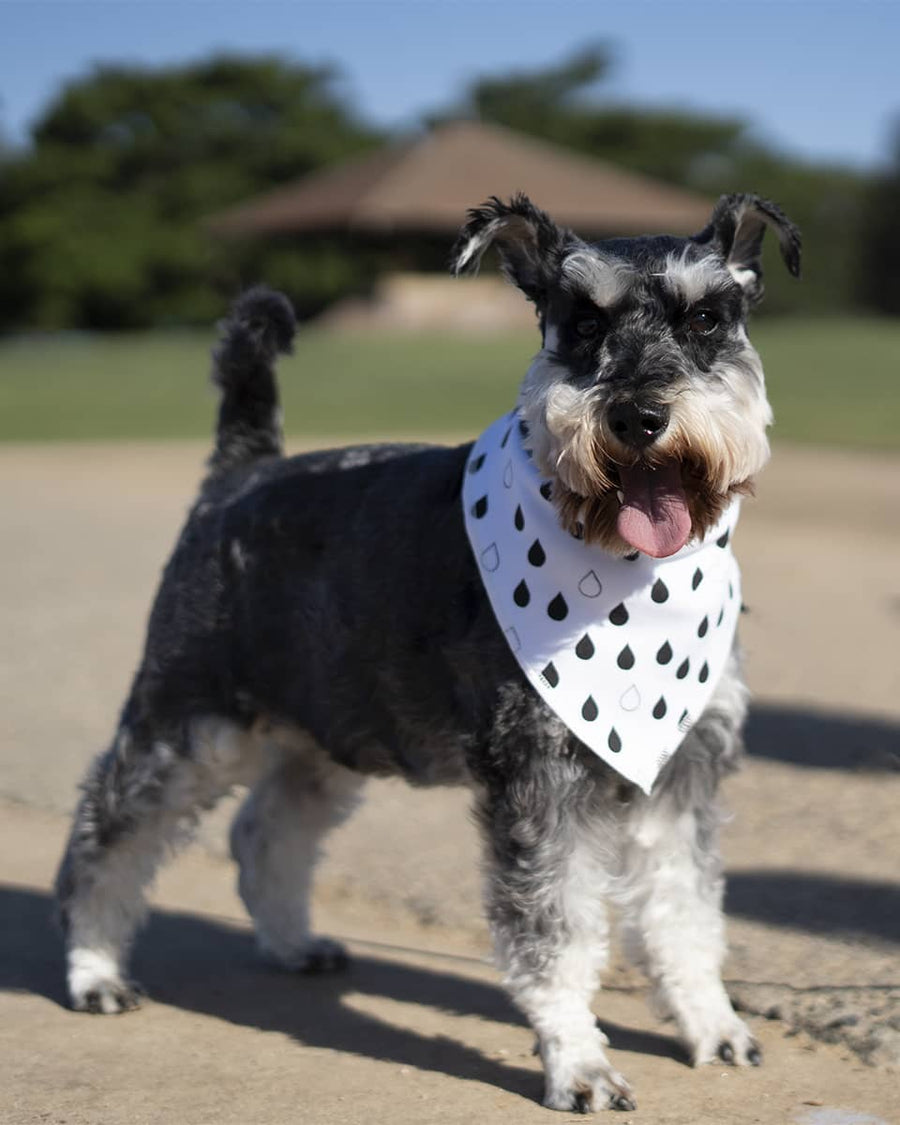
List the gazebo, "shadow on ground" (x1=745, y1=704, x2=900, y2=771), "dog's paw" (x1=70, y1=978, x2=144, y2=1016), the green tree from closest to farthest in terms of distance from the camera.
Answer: "dog's paw" (x1=70, y1=978, x2=144, y2=1016)
"shadow on ground" (x1=745, y1=704, x2=900, y2=771)
the gazebo
the green tree

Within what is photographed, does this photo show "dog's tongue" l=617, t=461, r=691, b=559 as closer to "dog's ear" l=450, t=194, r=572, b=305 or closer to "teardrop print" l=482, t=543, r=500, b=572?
"teardrop print" l=482, t=543, r=500, b=572

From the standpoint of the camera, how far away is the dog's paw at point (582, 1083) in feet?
12.9

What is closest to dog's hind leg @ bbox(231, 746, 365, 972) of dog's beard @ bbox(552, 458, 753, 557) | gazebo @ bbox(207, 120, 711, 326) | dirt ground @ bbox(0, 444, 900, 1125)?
dirt ground @ bbox(0, 444, 900, 1125)

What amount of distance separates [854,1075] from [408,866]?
223 centimetres

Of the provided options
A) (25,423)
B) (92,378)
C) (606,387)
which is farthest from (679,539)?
(92,378)

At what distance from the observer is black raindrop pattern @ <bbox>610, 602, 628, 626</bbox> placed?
13.6 ft

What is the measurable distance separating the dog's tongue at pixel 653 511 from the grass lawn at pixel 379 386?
14.2m

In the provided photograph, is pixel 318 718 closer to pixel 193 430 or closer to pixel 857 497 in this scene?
pixel 857 497

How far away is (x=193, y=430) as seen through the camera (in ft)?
73.0

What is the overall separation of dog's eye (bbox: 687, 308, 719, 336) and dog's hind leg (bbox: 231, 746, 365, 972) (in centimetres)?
204

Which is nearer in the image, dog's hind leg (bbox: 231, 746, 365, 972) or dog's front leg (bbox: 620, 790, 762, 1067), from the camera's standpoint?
dog's front leg (bbox: 620, 790, 762, 1067)

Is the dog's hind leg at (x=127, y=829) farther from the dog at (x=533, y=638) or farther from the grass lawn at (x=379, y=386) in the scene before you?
the grass lawn at (x=379, y=386)

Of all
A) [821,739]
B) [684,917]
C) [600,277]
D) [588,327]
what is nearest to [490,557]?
[588,327]

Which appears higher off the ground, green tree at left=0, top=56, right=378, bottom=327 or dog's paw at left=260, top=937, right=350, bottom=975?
green tree at left=0, top=56, right=378, bottom=327
